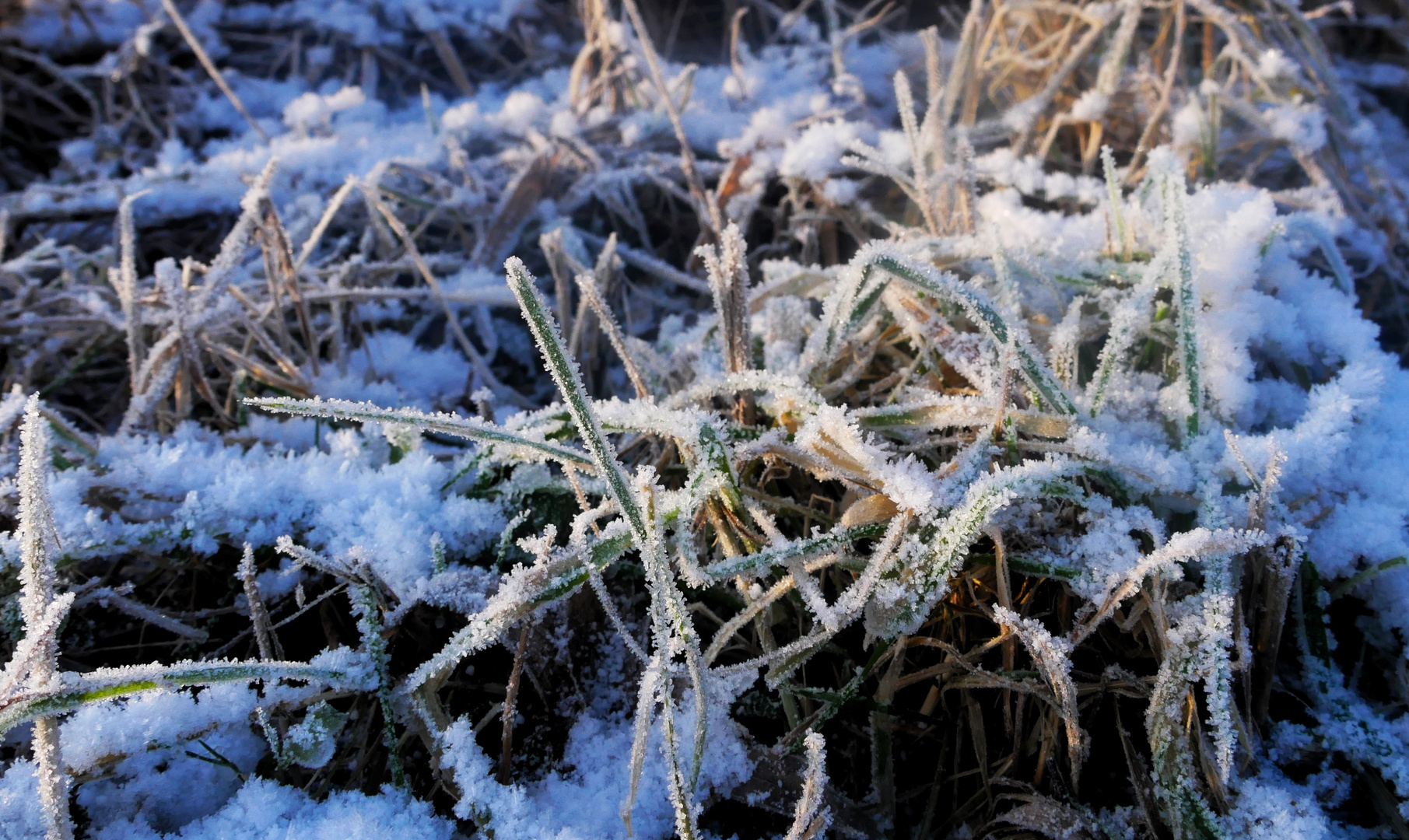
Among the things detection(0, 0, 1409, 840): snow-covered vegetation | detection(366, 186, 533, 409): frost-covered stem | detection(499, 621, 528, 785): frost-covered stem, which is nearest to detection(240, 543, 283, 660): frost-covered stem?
detection(0, 0, 1409, 840): snow-covered vegetation

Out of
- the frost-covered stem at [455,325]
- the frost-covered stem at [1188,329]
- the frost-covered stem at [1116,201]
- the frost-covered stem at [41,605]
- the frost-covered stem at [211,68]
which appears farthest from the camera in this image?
the frost-covered stem at [211,68]

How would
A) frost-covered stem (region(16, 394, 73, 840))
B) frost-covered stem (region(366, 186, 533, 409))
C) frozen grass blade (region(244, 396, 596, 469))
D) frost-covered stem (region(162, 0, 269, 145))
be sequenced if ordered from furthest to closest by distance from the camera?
frost-covered stem (region(162, 0, 269, 145))
frost-covered stem (region(366, 186, 533, 409))
frozen grass blade (region(244, 396, 596, 469))
frost-covered stem (region(16, 394, 73, 840))

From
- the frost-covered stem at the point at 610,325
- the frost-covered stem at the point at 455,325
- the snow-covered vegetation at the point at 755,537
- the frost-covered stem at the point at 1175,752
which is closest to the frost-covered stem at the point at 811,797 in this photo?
the snow-covered vegetation at the point at 755,537

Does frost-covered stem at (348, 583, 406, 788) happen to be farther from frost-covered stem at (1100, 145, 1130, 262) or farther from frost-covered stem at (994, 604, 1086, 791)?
frost-covered stem at (1100, 145, 1130, 262)

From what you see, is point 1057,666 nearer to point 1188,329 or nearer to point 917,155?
point 1188,329

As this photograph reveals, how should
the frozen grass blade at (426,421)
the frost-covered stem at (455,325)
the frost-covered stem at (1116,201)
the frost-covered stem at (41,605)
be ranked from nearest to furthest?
the frost-covered stem at (41,605) → the frozen grass blade at (426,421) → the frost-covered stem at (1116,201) → the frost-covered stem at (455,325)

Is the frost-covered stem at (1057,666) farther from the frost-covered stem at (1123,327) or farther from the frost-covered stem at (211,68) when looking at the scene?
the frost-covered stem at (211,68)

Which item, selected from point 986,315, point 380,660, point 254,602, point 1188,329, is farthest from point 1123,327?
point 254,602

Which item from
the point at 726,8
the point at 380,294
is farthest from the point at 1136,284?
the point at 726,8
